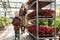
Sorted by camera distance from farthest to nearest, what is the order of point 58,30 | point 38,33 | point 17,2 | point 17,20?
point 17,2 → point 58,30 → point 17,20 → point 38,33

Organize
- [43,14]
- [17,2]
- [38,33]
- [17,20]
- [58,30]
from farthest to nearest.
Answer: [17,2] → [58,30] → [17,20] → [43,14] → [38,33]

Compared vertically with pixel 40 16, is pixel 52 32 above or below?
below

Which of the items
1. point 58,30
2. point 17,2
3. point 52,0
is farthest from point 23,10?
point 17,2

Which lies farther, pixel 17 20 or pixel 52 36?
pixel 17 20

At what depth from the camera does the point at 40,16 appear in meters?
5.41

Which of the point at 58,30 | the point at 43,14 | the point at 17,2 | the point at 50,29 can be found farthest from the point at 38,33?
the point at 17,2

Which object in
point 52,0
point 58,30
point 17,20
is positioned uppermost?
point 52,0

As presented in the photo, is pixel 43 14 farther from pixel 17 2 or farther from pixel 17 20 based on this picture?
pixel 17 2

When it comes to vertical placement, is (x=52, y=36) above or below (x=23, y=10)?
below

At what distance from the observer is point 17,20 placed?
621cm

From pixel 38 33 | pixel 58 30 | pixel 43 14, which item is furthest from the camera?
pixel 58 30

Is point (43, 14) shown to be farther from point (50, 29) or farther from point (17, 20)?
point (17, 20)

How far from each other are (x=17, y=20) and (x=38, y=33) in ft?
→ 4.32

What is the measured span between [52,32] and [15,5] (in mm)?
17023
